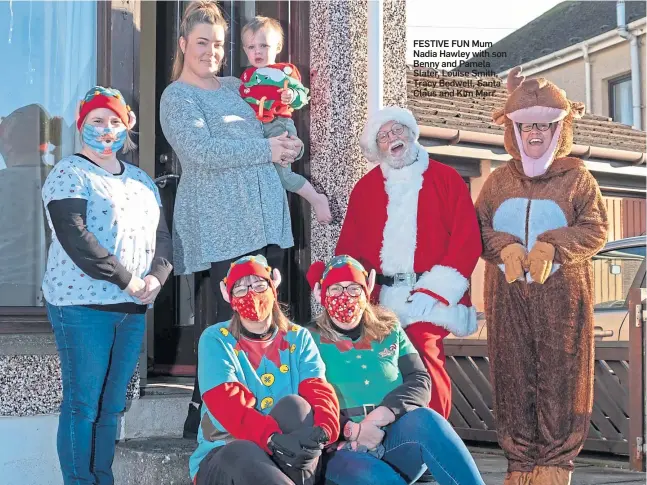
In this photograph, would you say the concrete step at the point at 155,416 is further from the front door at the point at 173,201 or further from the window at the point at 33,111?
the window at the point at 33,111

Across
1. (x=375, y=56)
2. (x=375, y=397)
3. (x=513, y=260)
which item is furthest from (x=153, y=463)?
(x=375, y=56)

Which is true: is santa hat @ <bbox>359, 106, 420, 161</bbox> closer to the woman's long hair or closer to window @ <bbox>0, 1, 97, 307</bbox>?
the woman's long hair

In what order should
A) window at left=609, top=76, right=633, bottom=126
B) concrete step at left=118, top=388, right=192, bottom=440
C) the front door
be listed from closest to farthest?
concrete step at left=118, top=388, right=192, bottom=440, the front door, window at left=609, top=76, right=633, bottom=126

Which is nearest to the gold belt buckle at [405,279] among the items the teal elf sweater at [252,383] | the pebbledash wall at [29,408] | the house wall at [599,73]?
the teal elf sweater at [252,383]

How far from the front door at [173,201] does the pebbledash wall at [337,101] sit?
8 centimetres

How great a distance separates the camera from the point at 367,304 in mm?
3863

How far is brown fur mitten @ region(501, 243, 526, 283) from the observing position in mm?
4297

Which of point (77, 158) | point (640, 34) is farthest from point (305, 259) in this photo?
point (640, 34)

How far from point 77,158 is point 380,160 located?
1421mm

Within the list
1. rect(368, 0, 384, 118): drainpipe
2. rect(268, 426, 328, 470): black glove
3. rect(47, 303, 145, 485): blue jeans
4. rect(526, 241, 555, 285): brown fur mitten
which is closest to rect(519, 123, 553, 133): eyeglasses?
rect(526, 241, 555, 285): brown fur mitten

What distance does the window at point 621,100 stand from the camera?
18.5m

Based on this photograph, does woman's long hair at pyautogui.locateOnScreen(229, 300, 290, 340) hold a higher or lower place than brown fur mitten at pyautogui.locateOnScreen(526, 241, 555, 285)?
lower

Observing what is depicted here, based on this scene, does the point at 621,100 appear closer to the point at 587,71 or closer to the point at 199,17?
the point at 587,71

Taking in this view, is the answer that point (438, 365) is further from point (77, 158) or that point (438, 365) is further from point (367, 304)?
point (77, 158)
